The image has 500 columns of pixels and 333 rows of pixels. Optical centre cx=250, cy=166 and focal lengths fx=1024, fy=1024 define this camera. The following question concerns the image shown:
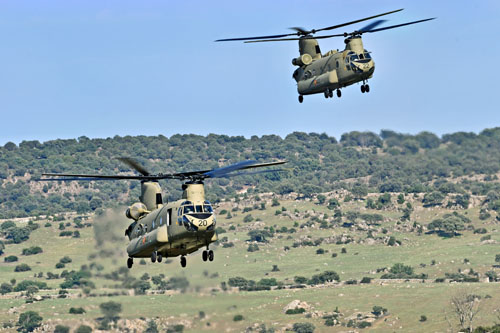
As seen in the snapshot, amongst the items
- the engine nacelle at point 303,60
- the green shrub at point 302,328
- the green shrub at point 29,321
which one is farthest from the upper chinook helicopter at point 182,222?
the green shrub at point 29,321

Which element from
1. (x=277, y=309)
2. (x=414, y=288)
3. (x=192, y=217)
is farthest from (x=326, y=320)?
(x=192, y=217)

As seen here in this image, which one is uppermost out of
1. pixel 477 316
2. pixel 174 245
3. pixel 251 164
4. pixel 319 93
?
pixel 319 93

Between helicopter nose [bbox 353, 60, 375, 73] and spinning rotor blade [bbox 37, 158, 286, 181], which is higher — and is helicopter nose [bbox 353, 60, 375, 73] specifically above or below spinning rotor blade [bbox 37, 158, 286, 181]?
above

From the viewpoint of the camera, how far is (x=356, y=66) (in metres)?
69.5

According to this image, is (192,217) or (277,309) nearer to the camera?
(192,217)

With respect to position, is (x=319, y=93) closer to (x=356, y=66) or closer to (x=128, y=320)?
(x=356, y=66)

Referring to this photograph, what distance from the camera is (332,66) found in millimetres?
71438

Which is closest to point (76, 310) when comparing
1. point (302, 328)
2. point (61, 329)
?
point (61, 329)

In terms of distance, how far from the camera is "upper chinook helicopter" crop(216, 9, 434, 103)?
69688 millimetres

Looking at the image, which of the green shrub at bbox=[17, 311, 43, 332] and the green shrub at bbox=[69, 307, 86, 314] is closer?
the green shrub at bbox=[69, 307, 86, 314]

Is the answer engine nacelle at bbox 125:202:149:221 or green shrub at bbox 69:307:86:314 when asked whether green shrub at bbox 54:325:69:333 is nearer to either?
green shrub at bbox 69:307:86:314

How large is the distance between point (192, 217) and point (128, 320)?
97991 mm

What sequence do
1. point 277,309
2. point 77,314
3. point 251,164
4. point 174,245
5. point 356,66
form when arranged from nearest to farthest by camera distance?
point 251,164
point 174,245
point 356,66
point 77,314
point 277,309

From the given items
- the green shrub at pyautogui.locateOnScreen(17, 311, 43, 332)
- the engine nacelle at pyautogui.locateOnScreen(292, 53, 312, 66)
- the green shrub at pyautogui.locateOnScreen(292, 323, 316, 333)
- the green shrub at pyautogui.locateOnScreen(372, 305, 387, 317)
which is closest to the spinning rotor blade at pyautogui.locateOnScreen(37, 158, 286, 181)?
the engine nacelle at pyautogui.locateOnScreen(292, 53, 312, 66)
